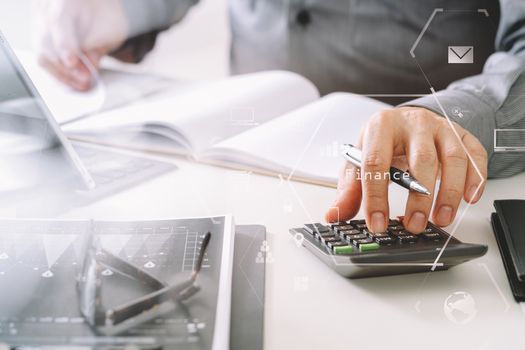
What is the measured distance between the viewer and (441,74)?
473mm

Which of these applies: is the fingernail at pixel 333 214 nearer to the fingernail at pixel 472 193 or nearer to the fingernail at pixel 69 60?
the fingernail at pixel 472 193

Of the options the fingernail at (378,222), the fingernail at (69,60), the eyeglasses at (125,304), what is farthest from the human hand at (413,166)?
the fingernail at (69,60)

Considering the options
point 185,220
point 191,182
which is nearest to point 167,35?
point 191,182

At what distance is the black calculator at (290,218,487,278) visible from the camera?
0.96 ft

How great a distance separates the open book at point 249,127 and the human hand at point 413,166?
0.06 meters

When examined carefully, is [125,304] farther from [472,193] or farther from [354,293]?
[472,193]

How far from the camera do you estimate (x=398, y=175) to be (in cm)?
35

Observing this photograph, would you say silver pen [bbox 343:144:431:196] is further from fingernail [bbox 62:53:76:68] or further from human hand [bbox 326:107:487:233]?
fingernail [bbox 62:53:76:68]

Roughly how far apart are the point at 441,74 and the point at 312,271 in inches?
9.8

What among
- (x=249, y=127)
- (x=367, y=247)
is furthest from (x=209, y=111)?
(x=367, y=247)

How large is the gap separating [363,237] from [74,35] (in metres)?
0.41

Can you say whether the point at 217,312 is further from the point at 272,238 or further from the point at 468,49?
the point at 468,49

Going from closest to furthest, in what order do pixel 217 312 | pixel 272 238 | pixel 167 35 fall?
pixel 217 312 < pixel 272 238 < pixel 167 35

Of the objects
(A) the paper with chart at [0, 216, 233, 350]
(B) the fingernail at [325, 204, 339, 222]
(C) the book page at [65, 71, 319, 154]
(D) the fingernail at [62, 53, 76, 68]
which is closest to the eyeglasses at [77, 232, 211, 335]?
Result: (A) the paper with chart at [0, 216, 233, 350]
